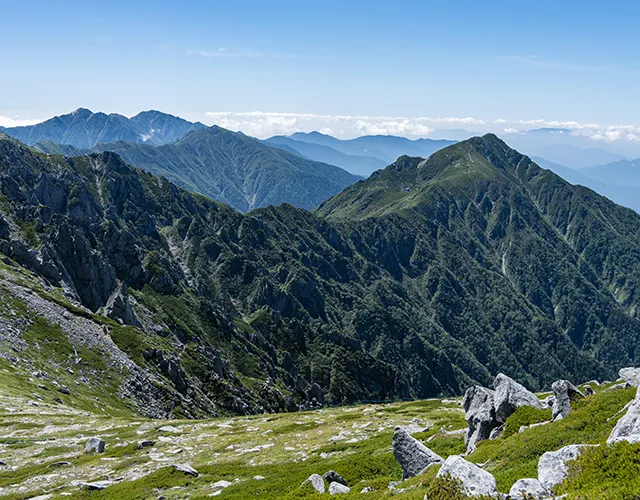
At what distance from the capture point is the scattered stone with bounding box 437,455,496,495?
17.0 metres

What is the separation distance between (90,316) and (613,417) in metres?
122

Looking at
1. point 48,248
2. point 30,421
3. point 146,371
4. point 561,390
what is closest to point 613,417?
point 561,390

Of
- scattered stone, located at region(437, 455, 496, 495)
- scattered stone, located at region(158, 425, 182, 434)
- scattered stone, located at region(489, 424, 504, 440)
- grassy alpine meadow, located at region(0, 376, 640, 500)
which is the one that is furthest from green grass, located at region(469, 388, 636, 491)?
scattered stone, located at region(158, 425, 182, 434)

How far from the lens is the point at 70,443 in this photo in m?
52.2

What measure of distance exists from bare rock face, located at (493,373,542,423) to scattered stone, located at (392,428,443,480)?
7119 millimetres

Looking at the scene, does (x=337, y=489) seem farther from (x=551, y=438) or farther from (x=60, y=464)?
(x=60, y=464)

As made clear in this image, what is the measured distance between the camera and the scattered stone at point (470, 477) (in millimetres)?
16969

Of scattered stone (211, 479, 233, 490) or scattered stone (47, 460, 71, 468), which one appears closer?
scattered stone (211, 479, 233, 490)

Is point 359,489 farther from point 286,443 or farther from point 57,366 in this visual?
point 57,366

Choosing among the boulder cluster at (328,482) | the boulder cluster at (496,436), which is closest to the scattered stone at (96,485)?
the boulder cluster at (328,482)

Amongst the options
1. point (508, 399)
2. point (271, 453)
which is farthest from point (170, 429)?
point (508, 399)

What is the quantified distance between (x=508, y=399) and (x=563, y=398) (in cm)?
380

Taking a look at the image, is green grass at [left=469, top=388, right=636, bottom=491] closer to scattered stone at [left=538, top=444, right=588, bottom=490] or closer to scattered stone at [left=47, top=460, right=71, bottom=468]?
scattered stone at [left=538, top=444, right=588, bottom=490]

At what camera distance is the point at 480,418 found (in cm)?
3173
